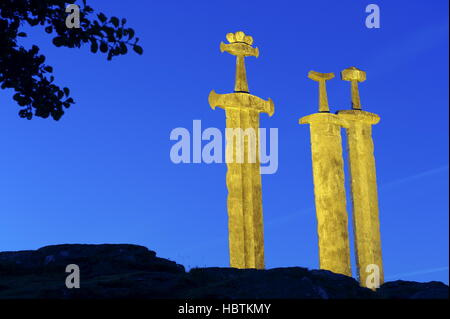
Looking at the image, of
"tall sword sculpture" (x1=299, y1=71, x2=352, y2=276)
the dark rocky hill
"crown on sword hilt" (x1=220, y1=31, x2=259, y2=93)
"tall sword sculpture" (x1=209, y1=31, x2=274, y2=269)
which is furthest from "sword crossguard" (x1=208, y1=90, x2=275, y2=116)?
the dark rocky hill

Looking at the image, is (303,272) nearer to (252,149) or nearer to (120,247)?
(120,247)

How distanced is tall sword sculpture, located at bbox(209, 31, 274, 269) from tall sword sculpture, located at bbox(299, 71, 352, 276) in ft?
6.44

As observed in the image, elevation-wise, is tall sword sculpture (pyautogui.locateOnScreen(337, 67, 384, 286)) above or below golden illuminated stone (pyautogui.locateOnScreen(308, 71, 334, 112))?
below

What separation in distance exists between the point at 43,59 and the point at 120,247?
3437 mm

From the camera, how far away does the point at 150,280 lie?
35.1 ft

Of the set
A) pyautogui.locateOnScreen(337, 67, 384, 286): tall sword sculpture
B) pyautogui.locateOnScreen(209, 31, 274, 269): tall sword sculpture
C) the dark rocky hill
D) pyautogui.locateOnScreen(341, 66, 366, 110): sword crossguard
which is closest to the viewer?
the dark rocky hill

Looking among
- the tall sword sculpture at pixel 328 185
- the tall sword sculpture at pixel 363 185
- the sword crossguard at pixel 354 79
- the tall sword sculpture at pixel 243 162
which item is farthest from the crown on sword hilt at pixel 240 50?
the sword crossguard at pixel 354 79

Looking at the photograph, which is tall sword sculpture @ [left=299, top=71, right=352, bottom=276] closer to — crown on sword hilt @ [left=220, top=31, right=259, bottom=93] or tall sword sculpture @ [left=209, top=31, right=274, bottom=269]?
tall sword sculpture @ [left=209, top=31, right=274, bottom=269]

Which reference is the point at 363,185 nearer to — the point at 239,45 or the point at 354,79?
the point at 354,79

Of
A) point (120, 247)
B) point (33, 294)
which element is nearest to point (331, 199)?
point (120, 247)

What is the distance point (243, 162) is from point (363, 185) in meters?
5.19

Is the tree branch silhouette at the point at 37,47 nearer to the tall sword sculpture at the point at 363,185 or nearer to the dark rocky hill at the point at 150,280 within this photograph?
the dark rocky hill at the point at 150,280

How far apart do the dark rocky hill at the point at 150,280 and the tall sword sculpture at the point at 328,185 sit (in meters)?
8.94

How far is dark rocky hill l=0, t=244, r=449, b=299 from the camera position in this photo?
990cm
